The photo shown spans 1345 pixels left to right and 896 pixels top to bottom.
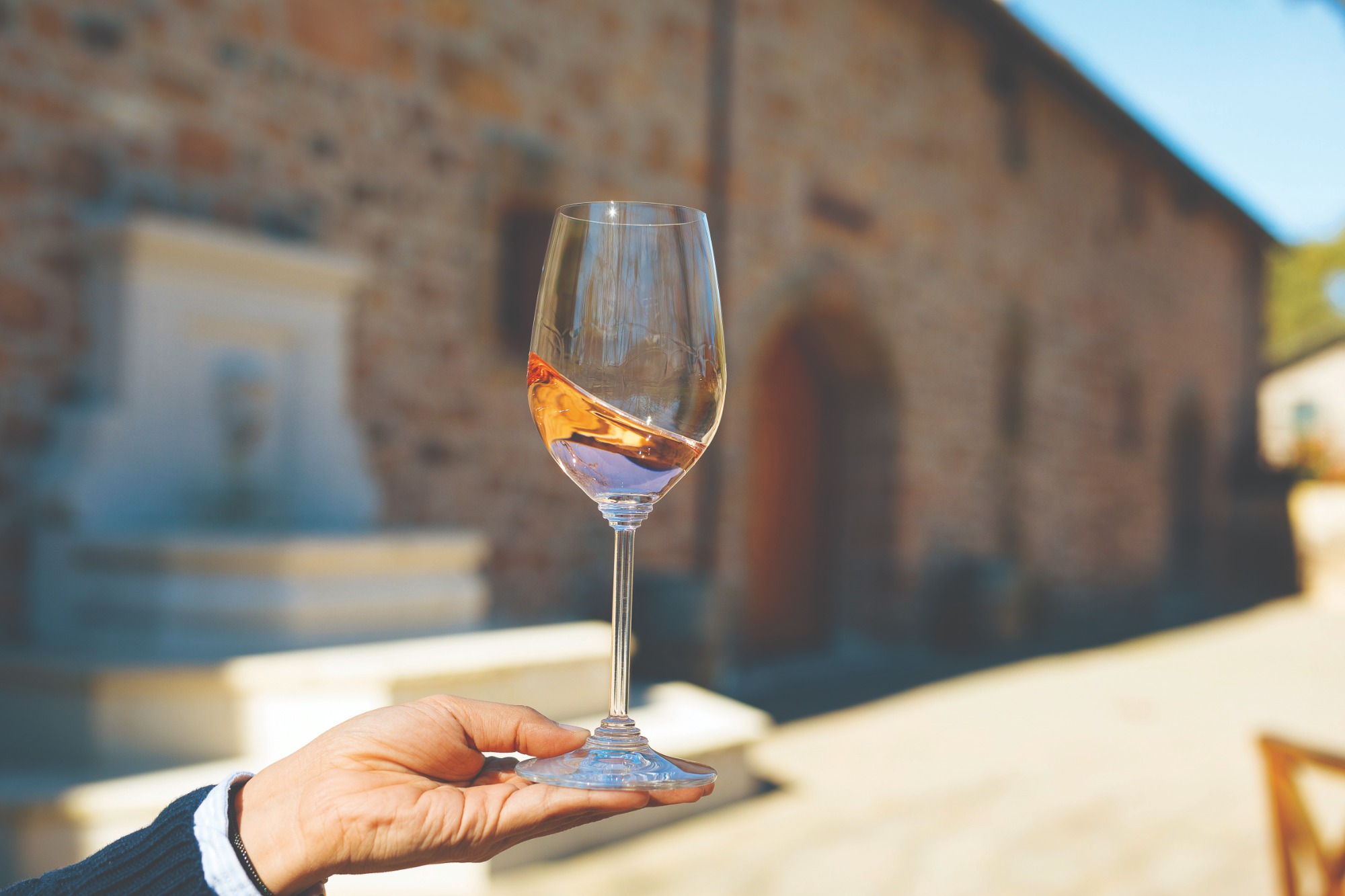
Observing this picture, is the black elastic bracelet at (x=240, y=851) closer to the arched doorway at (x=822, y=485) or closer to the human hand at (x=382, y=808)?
the human hand at (x=382, y=808)

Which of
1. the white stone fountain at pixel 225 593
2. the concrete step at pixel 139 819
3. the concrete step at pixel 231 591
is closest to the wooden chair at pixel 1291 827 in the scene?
the concrete step at pixel 139 819

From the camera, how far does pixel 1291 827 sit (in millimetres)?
2076

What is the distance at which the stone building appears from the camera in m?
3.95

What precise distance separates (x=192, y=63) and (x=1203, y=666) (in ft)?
24.2

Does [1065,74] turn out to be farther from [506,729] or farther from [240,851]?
[240,851]

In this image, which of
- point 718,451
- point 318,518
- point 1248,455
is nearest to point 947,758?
point 718,451

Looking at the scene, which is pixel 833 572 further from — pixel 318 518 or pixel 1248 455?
pixel 1248 455

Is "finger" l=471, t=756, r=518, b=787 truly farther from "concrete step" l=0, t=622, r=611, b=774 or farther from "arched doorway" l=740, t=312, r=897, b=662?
"arched doorway" l=740, t=312, r=897, b=662

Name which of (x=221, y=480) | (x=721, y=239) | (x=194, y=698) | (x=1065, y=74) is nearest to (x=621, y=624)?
(x=194, y=698)

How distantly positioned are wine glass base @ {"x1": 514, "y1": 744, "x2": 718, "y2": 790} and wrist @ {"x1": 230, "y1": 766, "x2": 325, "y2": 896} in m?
0.17

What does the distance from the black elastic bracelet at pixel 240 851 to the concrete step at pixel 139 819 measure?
1.92 m

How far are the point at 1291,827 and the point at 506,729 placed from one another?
182cm

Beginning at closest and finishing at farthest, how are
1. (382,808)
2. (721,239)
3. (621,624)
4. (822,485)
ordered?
(382,808) < (621,624) < (721,239) < (822,485)

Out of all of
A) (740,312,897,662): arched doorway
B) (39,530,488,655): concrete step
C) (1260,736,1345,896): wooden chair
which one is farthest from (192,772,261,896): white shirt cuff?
(740,312,897,662): arched doorway
